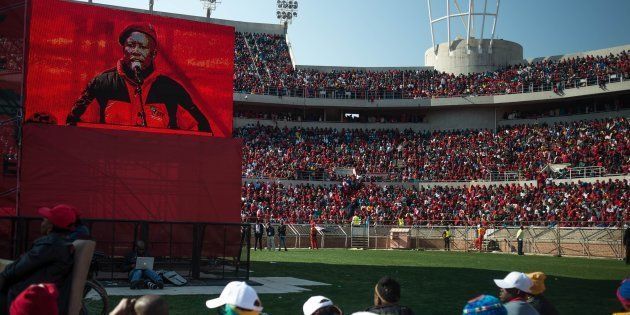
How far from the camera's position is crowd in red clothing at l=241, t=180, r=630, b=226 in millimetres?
34875

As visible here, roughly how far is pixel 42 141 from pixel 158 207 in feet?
11.0

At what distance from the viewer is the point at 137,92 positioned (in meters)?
18.3

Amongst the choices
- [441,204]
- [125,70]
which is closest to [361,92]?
[441,204]

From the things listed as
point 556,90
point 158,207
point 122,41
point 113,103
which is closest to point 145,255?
point 158,207

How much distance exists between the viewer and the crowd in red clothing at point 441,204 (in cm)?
3488

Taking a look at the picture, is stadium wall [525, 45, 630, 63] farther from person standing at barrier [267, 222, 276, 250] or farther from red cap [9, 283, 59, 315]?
red cap [9, 283, 59, 315]

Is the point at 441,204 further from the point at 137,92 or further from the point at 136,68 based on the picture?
the point at 136,68

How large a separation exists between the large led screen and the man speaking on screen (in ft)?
0.09

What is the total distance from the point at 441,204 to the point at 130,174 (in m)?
28.0

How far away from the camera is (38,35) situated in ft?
56.1

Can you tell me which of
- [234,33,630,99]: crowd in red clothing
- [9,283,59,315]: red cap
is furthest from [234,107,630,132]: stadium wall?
[9,283,59,315]: red cap

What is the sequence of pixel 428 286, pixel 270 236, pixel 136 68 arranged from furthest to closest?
pixel 270 236 < pixel 136 68 < pixel 428 286

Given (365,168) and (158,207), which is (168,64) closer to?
(158,207)

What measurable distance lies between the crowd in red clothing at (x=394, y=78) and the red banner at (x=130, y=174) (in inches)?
1415
